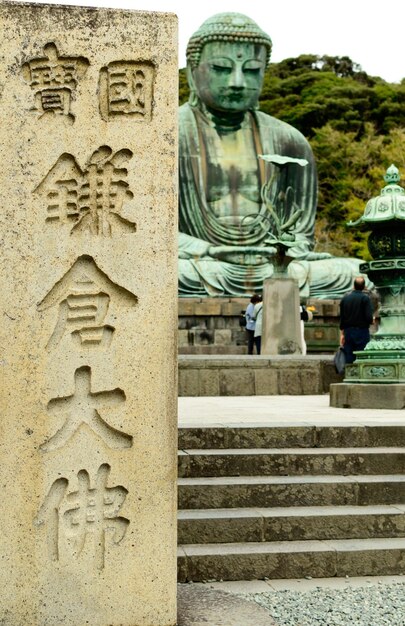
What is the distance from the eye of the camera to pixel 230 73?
61.4ft

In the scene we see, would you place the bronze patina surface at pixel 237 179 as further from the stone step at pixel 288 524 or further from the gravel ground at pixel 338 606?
the gravel ground at pixel 338 606

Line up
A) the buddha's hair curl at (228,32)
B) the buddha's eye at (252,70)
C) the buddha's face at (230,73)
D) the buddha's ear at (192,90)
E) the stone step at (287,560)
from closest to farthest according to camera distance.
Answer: the stone step at (287,560) → the buddha's hair curl at (228,32) → the buddha's face at (230,73) → the buddha's eye at (252,70) → the buddha's ear at (192,90)

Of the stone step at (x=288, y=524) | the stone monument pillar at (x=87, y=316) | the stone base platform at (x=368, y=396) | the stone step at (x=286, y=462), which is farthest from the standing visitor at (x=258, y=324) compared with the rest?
the stone monument pillar at (x=87, y=316)

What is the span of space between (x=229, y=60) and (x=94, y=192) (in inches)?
634

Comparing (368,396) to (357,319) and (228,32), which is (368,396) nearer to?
(357,319)

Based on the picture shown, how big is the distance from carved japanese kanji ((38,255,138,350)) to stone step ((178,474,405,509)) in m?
1.69

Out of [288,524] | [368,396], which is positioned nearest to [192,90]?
[368,396]

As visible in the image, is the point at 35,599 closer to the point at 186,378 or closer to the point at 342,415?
the point at 342,415

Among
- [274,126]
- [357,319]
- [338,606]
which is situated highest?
[274,126]

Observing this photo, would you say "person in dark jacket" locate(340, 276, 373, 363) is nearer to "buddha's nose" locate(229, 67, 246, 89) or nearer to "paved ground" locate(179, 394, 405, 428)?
"paved ground" locate(179, 394, 405, 428)

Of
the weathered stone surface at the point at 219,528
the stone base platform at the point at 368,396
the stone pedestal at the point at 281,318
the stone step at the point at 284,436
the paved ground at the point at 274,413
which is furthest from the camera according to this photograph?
the stone pedestal at the point at 281,318

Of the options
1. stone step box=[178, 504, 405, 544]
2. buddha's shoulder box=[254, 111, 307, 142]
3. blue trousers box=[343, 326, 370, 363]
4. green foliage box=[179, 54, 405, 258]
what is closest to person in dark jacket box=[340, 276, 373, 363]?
blue trousers box=[343, 326, 370, 363]

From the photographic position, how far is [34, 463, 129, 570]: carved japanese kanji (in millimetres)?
3148

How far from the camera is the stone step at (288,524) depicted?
445 centimetres
